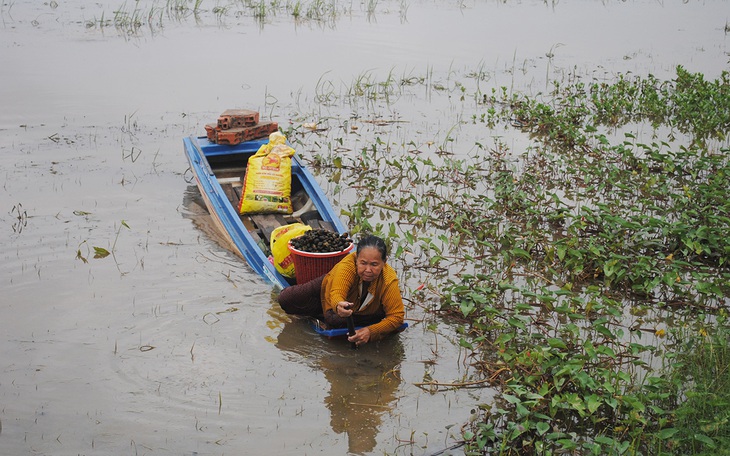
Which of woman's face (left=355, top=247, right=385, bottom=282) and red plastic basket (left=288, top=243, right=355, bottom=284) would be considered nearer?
woman's face (left=355, top=247, right=385, bottom=282)

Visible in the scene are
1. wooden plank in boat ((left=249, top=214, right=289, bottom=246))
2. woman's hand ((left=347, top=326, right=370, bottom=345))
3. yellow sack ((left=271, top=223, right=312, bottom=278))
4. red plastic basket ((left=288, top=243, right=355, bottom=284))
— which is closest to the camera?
woman's hand ((left=347, top=326, right=370, bottom=345))

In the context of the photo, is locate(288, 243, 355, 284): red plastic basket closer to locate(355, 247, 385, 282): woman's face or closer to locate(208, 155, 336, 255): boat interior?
locate(355, 247, 385, 282): woman's face

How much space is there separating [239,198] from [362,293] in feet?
9.64

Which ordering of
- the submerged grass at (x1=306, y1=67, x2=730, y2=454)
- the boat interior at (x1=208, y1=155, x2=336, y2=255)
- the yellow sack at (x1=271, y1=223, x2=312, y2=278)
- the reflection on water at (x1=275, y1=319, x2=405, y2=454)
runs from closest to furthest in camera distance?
the submerged grass at (x1=306, y1=67, x2=730, y2=454)
the reflection on water at (x1=275, y1=319, x2=405, y2=454)
the yellow sack at (x1=271, y1=223, x2=312, y2=278)
the boat interior at (x1=208, y1=155, x2=336, y2=255)

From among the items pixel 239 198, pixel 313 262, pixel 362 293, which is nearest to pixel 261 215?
pixel 239 198

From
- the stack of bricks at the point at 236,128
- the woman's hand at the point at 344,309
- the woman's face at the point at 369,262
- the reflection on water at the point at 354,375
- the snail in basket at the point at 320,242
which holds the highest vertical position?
the stack of bricks at the point at 236,128

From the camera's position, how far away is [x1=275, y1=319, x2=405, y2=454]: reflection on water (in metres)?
5.02

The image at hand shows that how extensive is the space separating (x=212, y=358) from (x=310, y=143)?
203 inches

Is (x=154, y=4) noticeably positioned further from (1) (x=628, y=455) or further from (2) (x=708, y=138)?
(1) (x=628, y=455)

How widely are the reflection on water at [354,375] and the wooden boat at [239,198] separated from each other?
0.71 meters

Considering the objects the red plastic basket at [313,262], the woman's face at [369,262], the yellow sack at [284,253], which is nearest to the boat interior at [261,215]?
the yellow sack at [284,253]

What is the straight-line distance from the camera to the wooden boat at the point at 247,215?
6895 millimetres

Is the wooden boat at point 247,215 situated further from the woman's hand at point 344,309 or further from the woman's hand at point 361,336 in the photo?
the woman's hand at point 344,309

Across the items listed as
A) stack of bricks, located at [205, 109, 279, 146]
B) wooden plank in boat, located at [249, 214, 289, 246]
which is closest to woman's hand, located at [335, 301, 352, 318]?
wooden plank in boat, located at [249, 214, 289, 246]
